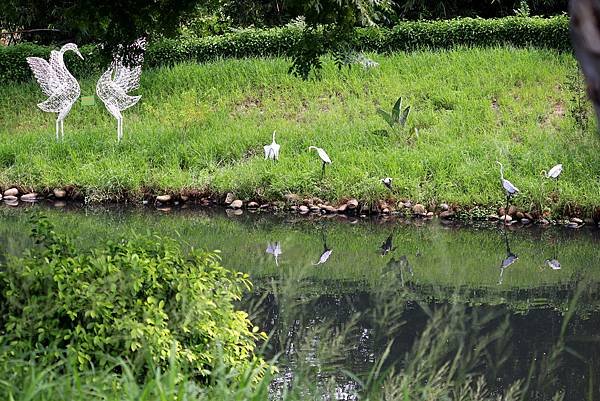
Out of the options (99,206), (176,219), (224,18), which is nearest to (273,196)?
(176,219)

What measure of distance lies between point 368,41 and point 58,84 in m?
5.95

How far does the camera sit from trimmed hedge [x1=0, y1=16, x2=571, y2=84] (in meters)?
17.4

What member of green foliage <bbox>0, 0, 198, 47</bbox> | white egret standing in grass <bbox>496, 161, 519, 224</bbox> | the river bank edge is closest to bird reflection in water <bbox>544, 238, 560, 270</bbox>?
white egret standing in grass <bbox>496, 161, 519, 224</bbox>

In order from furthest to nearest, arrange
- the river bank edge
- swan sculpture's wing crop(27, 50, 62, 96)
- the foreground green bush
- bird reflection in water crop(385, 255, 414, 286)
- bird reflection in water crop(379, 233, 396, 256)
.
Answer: swan sculpture's wing crop(27, 50, 62, 96), the river bank edge, bird reflection in water crop(379, 233, 396, 256), bird reflection in water crop(385, 255, 414, 286), the foreground green bush

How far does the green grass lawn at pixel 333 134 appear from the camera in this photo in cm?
1272

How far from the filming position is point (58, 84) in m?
14.8

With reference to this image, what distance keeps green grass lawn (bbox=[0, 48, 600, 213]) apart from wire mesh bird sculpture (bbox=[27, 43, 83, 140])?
466 millimetres

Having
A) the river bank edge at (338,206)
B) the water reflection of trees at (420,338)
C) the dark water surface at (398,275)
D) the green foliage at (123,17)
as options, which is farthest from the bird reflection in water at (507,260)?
the green foliage at (123,17)

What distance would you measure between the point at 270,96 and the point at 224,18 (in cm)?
512

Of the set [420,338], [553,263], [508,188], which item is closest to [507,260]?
[553,263]

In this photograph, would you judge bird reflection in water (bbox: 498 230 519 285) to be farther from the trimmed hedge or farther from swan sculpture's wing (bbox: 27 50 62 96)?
swan sculpture's wing (bbox: 27 50 62 96)

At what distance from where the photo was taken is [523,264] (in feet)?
32.0

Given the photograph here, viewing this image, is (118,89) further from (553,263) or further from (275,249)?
(553,263)

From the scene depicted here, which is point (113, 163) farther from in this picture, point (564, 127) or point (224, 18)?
point (224, 18)
